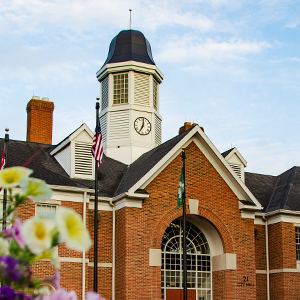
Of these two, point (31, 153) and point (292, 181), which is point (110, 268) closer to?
point (31, 153)

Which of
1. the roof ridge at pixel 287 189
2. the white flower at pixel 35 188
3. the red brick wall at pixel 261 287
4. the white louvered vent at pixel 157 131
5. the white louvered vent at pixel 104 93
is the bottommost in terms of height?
the red brick wall at pixel 261 287

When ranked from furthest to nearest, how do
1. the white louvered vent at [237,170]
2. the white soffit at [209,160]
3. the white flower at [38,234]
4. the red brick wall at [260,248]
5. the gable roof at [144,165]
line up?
the white louvered vent at [237,170], the red brick wall at [260,248], the gable roof at [144,165], the white soffit at [209,160], the white flower at [38,234]

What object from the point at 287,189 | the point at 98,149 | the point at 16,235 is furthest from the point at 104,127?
the point at 16,235

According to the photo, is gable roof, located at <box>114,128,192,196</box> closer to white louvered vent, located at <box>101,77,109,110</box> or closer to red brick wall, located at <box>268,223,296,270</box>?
white louvered vent, located at <box>101,77,109,110</box>

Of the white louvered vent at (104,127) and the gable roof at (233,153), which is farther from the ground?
the white louvered vent at (104,127)

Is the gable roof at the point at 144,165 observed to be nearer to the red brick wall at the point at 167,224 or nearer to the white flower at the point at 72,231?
the red brick wall at the point at 167,224

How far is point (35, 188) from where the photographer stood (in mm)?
2410

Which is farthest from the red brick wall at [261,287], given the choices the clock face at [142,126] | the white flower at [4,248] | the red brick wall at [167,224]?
the white flower at [4,248]

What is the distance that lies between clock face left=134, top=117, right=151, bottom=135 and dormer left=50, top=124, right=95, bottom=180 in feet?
13.6

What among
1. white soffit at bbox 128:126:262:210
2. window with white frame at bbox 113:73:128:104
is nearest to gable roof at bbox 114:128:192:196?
white soffit at bbox 128:126:262:210

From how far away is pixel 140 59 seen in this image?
90.6 ft

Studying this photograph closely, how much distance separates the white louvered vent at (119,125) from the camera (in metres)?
26.2

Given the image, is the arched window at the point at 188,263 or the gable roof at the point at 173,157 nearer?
the gable roof at the point at 173,157

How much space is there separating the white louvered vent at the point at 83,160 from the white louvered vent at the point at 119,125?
376 cm
